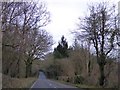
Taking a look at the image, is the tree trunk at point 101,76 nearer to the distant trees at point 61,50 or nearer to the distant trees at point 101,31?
the distant trees at point 101,31

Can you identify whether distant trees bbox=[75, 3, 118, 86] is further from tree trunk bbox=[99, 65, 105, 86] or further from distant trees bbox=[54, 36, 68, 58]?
distant trees bbox=[54, 36, 68, 58]

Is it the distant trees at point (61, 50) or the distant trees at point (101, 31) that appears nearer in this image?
the distant trees at point (101, 31)

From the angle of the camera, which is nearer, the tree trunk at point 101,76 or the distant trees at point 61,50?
the tree trunk at point 101,76

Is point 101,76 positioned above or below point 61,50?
below

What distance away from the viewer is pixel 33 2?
163 feet

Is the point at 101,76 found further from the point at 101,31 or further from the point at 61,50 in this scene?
the point at 61,50

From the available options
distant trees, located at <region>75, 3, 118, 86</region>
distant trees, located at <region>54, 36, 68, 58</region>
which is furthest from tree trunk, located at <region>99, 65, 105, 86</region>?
distant trees, located at <region>54, 36, 68, 58</region>

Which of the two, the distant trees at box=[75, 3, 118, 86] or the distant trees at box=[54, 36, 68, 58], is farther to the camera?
the distant trees at box=[54, 36, 68, 58]

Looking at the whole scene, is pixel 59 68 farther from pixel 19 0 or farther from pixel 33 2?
pixel 19 0

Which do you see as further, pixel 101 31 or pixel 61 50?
pixel 61 50

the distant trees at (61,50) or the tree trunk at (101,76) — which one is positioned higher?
the distant trees at (61,50)

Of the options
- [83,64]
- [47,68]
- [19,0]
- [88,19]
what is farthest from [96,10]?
[47,68]

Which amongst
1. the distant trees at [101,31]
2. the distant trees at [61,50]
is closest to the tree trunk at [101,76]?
the distant trees at [101,31]

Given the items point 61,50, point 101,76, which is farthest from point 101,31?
point 61,50
